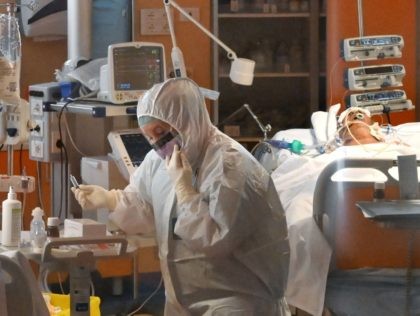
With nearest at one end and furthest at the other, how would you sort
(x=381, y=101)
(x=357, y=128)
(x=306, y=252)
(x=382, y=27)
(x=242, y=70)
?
1. (x=306, y=252)
2. (x=242, y=70)
3. (x=357, y=128)
4. (x=381, y=101)
5. (x=382, y=27)

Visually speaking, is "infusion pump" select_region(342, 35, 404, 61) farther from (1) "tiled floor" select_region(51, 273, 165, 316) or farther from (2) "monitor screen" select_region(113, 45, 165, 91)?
(1) "tiled floor" select_region(51, 273, 165, 316)

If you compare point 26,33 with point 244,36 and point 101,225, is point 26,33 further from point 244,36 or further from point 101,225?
point 101,225

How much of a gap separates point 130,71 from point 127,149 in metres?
0.35

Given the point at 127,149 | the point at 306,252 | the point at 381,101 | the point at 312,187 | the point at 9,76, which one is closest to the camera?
the point at 9,76

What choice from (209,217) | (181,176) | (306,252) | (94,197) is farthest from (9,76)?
(306,252)

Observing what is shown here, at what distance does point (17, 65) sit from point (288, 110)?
2.78 m

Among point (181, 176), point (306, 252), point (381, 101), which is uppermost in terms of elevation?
point (381, 101)

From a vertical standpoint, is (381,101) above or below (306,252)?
above

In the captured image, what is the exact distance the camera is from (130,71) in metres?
Answer: 3.70

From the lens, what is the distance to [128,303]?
14.8 feet

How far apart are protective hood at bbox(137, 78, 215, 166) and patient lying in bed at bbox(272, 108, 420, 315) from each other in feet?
2.16

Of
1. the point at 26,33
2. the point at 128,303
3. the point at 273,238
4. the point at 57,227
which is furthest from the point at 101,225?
the point at 26,33

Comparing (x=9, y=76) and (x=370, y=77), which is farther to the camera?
(x=370, y=77)

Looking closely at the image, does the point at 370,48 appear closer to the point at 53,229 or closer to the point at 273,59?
the point at 273,59
